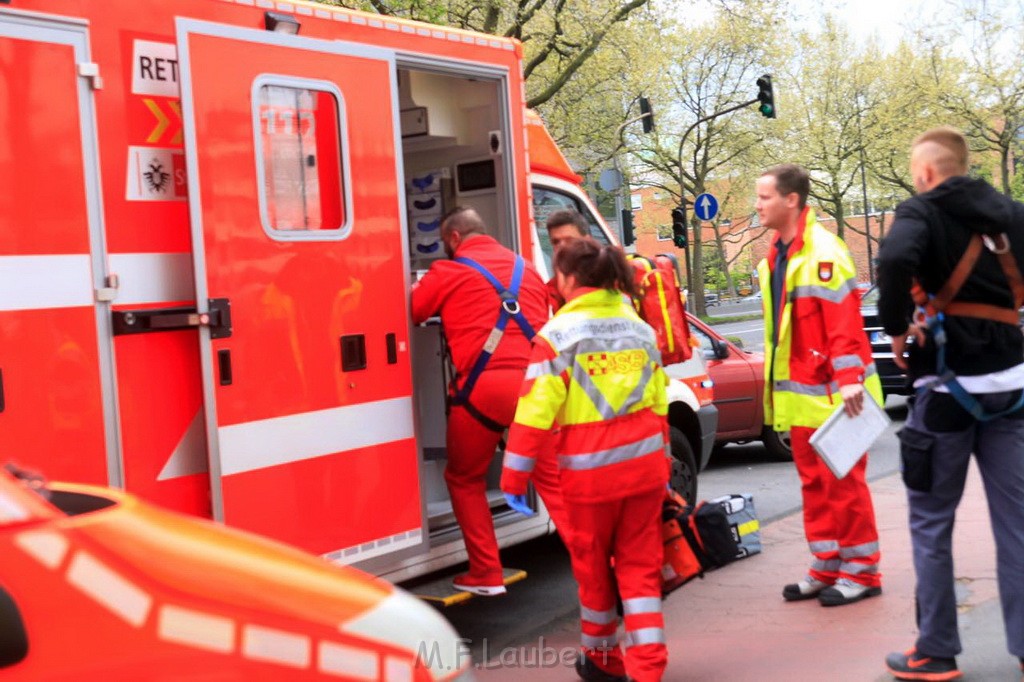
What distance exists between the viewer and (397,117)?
552 centimetres

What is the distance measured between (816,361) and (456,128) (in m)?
2.48

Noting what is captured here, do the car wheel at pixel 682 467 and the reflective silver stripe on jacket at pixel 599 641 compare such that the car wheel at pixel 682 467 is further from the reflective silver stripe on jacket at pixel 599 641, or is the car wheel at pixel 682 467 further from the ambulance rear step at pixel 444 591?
the reflective silver stripe on jacket at pixel 599 641

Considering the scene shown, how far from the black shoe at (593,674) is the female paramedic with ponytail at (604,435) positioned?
0.27m

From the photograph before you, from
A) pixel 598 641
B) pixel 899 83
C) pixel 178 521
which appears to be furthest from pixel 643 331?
pixel 899 83

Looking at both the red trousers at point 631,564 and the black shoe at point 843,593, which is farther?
the black shoe at point 843,593

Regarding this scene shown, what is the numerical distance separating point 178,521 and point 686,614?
413 centimetres

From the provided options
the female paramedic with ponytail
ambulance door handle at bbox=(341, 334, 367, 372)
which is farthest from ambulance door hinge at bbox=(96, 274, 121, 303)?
the female paramedic with ponytail

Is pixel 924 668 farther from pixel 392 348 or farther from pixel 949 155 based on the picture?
pixel 392 348

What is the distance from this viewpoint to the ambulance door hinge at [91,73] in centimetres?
433

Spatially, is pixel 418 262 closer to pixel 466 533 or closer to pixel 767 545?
pixel 466 533

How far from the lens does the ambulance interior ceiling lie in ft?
22.2

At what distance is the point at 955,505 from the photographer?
437 centimetres

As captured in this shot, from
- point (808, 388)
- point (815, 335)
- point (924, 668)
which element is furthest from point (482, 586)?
point (924, 668)

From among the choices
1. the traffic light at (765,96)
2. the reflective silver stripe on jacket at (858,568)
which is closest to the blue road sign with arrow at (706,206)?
the traffic light at (765,96)
